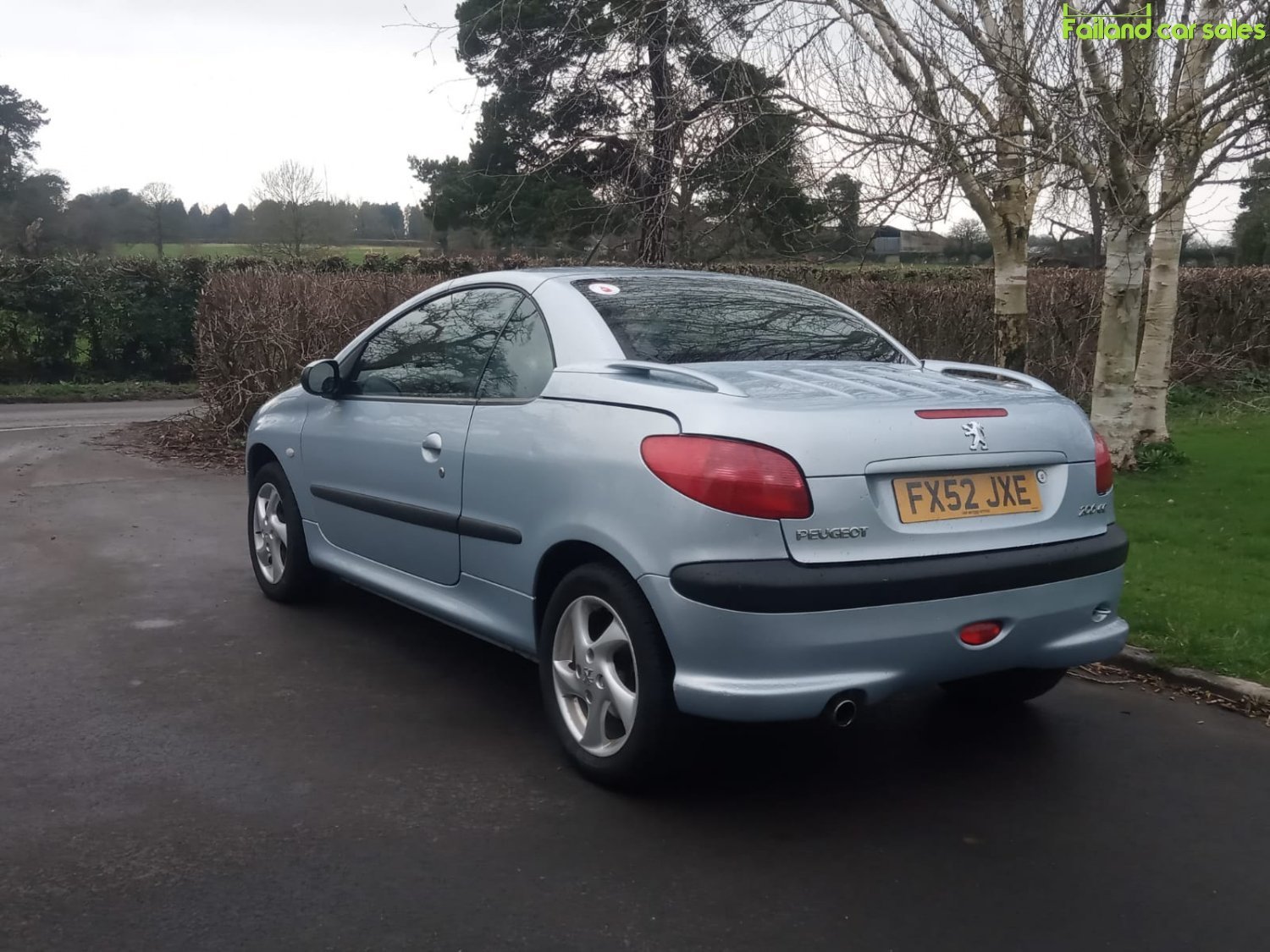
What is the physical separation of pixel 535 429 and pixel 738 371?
2.33 feet

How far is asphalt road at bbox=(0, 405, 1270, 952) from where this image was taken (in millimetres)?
3094

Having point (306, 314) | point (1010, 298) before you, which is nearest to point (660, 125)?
point (1010, 298)

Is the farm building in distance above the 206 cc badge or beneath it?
above

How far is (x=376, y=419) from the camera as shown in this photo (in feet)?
17.4

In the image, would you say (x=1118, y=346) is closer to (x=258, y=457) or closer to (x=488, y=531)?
(x=258, y=457)

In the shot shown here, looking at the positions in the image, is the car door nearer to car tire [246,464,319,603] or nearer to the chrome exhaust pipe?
car tire [246,464,319,603]

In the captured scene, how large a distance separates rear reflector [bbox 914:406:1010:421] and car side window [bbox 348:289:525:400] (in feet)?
5.63

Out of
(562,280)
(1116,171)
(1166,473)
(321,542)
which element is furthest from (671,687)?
(1166,473)

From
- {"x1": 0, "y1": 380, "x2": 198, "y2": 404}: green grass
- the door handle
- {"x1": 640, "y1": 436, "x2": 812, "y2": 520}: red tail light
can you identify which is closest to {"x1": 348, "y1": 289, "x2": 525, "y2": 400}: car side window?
the door handle

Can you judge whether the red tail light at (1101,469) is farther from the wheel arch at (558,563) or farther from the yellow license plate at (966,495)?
the wheel arch at (558,563)

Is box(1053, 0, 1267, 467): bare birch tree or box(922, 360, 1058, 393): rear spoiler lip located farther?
box(1053, 0, 1267, 467): bare birch tree

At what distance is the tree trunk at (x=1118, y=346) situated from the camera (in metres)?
9.44

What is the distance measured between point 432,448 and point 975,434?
2068 mm

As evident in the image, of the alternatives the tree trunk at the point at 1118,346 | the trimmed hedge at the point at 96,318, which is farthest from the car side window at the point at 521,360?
the trimmed hedge at the point at 96,318
